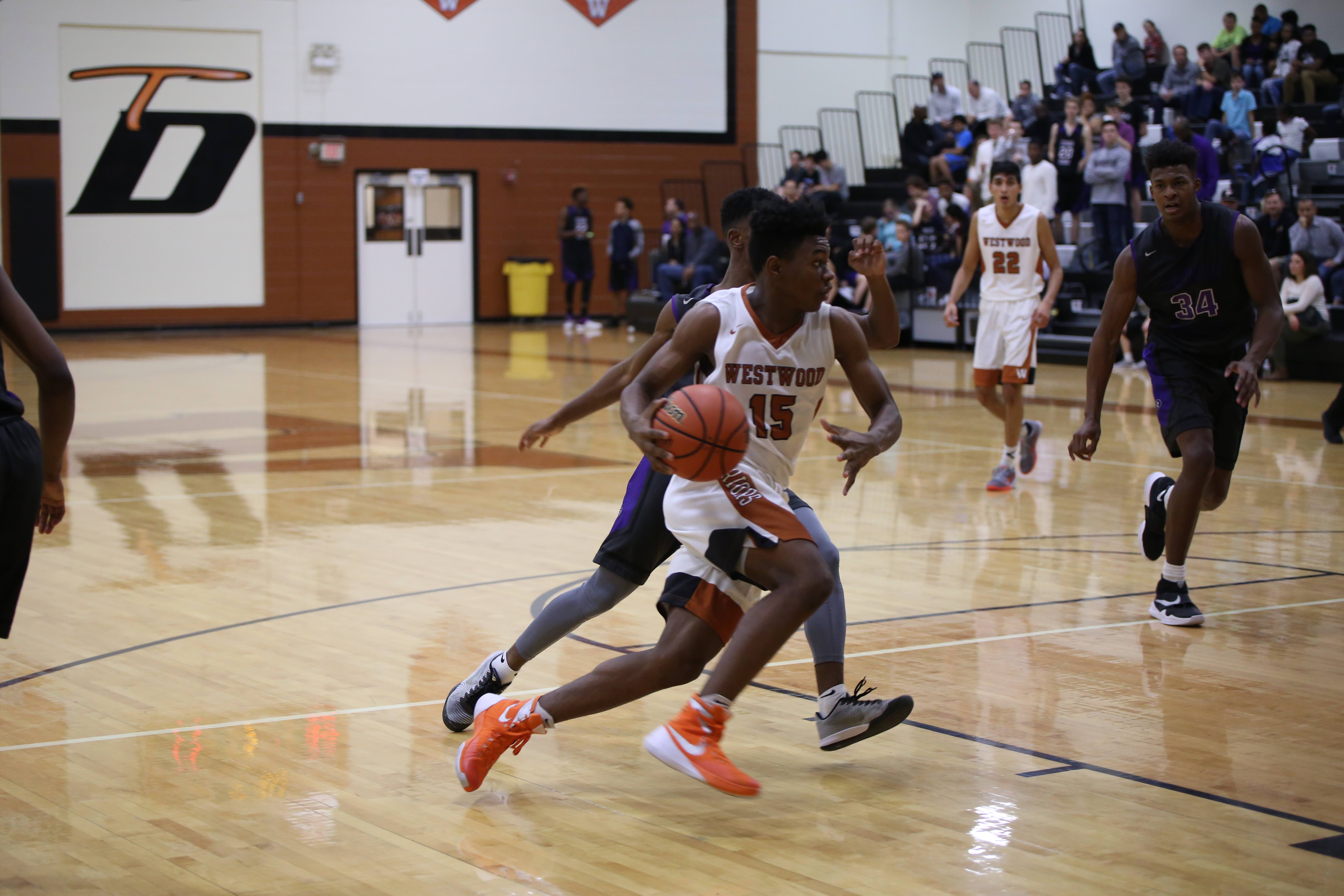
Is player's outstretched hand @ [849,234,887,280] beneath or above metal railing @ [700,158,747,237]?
beneath

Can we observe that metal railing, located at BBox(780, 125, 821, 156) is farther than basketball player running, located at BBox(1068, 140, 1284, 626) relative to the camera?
Yes

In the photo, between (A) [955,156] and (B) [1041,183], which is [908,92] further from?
(B) [1041,183]

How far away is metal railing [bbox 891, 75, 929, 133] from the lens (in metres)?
27.5

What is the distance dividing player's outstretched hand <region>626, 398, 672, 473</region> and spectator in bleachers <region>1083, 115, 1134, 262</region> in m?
14.9

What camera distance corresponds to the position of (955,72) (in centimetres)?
2766

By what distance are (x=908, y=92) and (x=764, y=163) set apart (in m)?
3.03

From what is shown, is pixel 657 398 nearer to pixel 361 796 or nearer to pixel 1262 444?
pixel 361 796

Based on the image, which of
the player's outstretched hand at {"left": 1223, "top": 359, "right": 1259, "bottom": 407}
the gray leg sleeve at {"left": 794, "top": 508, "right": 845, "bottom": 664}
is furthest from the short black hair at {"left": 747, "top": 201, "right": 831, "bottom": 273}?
the player's outstretched hand at {"left": 1223, "top": 359, "right": 1259, "bottom": 407}

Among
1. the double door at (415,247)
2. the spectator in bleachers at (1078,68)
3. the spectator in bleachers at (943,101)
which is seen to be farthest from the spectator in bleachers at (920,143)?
the double door at (415,247)

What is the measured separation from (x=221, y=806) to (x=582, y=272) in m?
21.3

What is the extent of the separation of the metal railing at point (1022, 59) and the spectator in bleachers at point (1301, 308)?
39.3 feet

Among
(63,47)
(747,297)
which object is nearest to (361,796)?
(747,297)

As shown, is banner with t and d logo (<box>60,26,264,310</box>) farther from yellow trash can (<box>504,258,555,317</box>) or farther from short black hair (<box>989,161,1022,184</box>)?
short black hair (<box>989,161,1022,184</box>)

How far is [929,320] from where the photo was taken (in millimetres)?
20266
